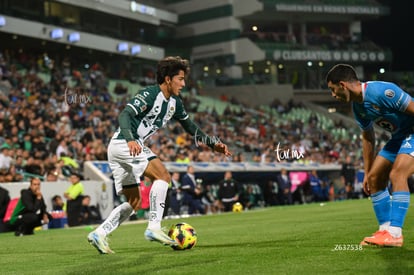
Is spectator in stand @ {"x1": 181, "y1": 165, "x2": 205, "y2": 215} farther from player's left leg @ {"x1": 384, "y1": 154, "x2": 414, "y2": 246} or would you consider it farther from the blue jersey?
player's left leg @ {"x1": 384, "y1": 154, "x2": 414, "y2": 246}

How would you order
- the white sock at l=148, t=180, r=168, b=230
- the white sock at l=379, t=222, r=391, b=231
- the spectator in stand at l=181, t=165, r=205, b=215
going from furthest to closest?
the spectator in stand at l=181, t=165, r=205, b=215
the white sock at l=148, t=180, r=168, b=230
the white sock at l=379, t=222, r=391, b=231

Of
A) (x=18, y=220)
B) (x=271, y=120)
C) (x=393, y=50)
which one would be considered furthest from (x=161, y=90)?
(x=393, y=50)

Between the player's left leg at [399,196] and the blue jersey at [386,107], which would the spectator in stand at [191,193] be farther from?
the player's left leg at [399,196]

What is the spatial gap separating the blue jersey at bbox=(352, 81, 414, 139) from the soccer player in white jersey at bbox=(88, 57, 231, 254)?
2.66m

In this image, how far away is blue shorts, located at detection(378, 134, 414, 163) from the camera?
8.95 m

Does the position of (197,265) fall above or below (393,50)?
below

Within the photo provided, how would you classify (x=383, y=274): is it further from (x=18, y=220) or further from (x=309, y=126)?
(x=309, y=126)

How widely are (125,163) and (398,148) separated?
3585 mm

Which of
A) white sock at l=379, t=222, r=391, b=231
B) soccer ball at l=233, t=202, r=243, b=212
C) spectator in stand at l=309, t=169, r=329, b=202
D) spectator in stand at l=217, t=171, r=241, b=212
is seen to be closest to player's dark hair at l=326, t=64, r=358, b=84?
white sock at l=379, t=222, r=391, b=231

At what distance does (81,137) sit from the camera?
1189 inches

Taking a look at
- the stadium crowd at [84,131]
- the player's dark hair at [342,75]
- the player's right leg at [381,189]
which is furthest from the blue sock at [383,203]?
the stadium crowd at [84,131]

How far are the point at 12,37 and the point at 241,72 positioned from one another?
25954 mm

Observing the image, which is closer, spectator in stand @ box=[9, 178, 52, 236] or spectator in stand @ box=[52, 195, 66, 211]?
spectator in stand @ box=[9, 178, 52, 236]

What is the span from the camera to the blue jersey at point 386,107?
28.5 feet
